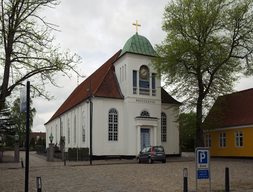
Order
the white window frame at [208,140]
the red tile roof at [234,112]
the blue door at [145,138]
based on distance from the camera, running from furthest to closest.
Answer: the white window frame at [208,140]
the blue door at [145,138]
the red tile roof at [234,112]

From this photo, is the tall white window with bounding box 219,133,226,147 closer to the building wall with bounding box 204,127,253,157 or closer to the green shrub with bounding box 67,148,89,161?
the building wall with bounding box 204,127,253,157

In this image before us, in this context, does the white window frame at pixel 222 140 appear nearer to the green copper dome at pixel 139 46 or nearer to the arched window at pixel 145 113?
the arched window at pixel 145 113

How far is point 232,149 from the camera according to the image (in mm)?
27188

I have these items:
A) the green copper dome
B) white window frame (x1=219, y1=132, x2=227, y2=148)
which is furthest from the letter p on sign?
the green copper dome

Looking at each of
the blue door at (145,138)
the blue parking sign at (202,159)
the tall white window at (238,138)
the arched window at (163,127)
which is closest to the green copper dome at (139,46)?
the arched window at (163,127)

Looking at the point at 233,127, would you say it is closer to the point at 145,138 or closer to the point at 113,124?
the point at 145,138

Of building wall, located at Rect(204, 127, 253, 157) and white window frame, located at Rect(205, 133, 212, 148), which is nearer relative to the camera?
building wall, located at Rect(204, 127, 253, 157)

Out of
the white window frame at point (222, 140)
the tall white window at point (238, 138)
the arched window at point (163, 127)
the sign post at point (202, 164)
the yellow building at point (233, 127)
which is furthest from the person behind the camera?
the arched window at point (163, 127)

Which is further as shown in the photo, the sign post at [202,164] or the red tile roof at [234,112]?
the red tile roof at [234,112]

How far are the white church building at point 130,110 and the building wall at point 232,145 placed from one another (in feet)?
14.6

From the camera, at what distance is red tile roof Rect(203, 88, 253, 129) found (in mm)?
25750

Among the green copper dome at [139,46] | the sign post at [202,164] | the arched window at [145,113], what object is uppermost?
the green copper dome at [139,46]

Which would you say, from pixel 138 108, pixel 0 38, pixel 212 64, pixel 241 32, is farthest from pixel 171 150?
pixel 0 38

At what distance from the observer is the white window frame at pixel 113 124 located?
29.1 metres
